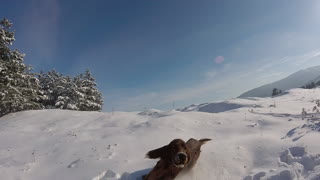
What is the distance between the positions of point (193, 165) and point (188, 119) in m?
4.10

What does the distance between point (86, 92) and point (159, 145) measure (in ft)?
110

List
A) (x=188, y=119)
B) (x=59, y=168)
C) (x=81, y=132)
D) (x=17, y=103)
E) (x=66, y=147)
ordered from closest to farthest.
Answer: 1. (x=59, y=168)
2. (x=66, y=147)
3. (x=81, y=132)
4. (x=188, y=119)
5. (x=17, y=103)

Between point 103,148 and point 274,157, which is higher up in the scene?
point 103,148

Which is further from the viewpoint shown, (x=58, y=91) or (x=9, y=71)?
(x=58, y=91)

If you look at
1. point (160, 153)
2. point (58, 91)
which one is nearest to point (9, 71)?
point (160, 153)

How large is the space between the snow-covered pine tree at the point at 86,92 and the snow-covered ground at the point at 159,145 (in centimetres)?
2501

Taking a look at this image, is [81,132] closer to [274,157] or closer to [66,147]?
[66,147]

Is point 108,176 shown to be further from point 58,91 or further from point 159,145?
point 58,91

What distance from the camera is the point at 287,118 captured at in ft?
31.0

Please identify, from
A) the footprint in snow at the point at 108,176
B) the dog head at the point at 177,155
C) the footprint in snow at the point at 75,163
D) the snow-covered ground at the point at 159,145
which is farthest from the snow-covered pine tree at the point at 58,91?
the dog head at the point at 177,155

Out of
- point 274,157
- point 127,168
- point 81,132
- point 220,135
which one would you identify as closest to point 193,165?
point 127,168

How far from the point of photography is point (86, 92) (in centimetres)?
3872

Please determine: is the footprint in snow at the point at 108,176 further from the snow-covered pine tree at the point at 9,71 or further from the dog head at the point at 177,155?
the snow-covered pine tree at the point at 9,71

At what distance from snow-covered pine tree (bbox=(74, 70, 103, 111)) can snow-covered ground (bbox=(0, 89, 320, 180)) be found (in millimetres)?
25014
